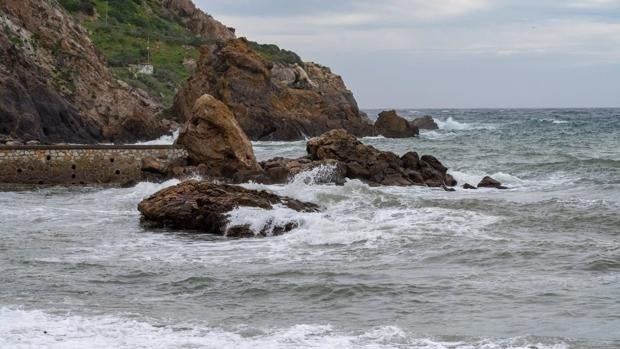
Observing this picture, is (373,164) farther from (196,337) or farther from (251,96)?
(251,96)

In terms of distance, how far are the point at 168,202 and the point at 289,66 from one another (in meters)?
62.5

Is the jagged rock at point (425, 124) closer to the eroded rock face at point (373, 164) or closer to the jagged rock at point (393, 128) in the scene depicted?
the jagged rock at point (393, 128)

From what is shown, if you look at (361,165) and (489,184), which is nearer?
(361,165)

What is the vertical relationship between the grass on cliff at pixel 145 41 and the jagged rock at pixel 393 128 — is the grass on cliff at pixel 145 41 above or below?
above

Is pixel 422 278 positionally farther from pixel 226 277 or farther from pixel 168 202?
pixel 168 202

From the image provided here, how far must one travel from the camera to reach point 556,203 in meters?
23.8

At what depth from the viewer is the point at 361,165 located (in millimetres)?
29641

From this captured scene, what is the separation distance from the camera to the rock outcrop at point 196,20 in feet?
344

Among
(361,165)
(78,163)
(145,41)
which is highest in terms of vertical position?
(145,41)

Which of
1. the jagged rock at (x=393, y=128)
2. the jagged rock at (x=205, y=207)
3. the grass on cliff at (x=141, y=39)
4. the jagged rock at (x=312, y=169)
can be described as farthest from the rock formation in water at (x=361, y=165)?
the grass on cliff at (x=141, y=39)

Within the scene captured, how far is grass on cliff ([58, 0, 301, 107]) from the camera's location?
76812 mm

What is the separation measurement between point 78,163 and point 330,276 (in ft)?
55.4

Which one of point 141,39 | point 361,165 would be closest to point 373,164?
point 361,165

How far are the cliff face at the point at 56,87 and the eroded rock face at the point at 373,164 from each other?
1342 cm
